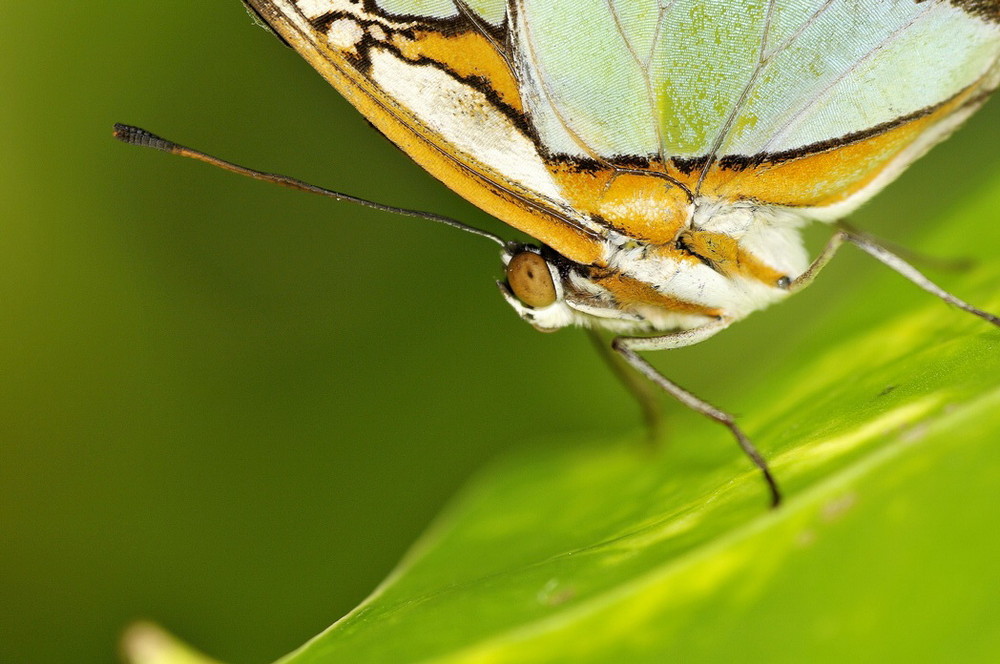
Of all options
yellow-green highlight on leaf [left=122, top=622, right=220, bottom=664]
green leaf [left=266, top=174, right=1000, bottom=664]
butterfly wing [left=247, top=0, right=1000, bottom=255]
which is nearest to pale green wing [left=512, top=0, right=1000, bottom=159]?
butterfly wing [left=247, top=0, right=1000, bottom=255]

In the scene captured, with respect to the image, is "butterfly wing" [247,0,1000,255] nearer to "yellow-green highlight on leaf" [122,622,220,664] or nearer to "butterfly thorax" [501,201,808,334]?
"butterfly thorax" [501,201,808,334]

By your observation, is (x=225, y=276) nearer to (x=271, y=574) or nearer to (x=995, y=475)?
(x=271, y=574)

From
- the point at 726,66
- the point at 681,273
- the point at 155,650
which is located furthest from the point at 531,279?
the point at 155,650

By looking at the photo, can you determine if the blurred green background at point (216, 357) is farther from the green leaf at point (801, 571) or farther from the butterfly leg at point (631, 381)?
the green leaf at point (801, 571)

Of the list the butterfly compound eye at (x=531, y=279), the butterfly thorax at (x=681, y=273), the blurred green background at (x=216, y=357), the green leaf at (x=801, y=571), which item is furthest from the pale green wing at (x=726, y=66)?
the blurred green background at (x=216, y=357)

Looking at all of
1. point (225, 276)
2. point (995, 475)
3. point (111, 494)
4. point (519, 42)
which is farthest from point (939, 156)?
point (111, 494)

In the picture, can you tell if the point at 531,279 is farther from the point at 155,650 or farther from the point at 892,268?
the point at 155,650
